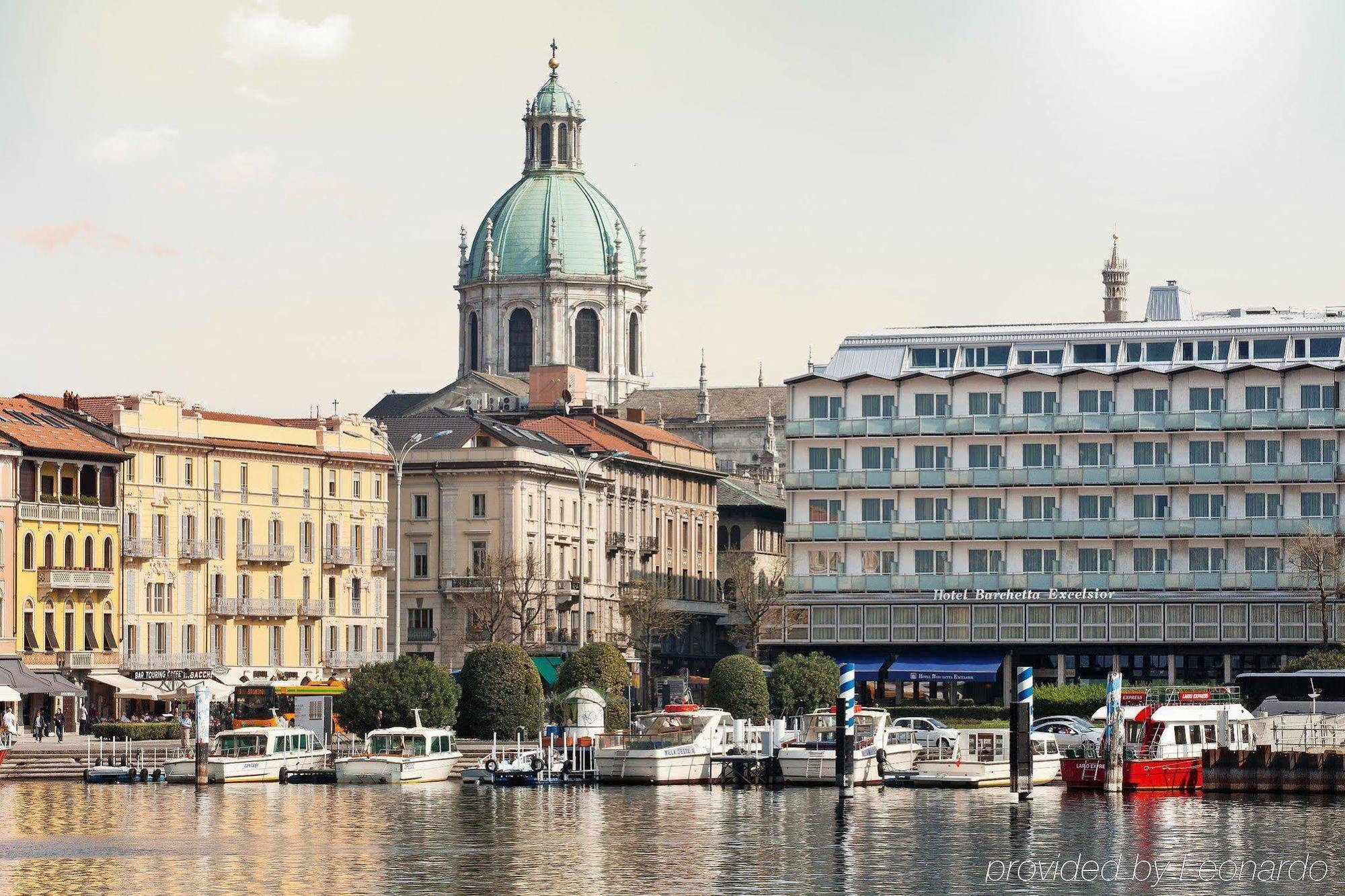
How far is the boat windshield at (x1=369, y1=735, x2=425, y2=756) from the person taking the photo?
110 metres

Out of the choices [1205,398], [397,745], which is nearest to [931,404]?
[1205,398]

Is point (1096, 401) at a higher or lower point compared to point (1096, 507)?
higher

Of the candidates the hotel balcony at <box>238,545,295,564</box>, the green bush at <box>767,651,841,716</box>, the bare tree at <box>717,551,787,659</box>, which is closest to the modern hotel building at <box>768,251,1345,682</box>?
the bare tree at <box>717,551,787,659</box>

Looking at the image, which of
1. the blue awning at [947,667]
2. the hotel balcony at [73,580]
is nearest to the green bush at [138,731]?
the hotel balcony at [73,580]

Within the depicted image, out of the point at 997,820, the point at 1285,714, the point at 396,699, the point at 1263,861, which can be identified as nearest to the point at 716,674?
the point at 396,699

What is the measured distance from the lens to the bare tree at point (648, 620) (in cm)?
18175

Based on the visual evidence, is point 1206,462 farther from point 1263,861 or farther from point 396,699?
point 1263,861

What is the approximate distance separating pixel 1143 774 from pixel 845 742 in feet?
35.1

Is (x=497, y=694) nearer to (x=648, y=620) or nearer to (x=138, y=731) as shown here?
(x=138, y=731)

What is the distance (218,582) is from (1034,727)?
51747 mm

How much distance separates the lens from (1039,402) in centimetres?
16250

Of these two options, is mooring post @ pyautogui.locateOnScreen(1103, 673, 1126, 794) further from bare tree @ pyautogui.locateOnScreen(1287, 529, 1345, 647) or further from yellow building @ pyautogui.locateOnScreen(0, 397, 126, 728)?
yellow building @ pyautogui.locateOnScreen(0, 397, 126, 728)

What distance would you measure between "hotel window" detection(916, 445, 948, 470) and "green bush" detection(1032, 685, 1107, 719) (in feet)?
96.2

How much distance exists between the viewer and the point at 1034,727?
12012 centimetres
